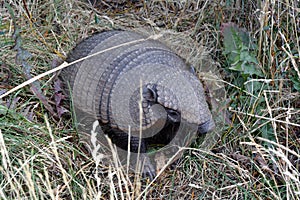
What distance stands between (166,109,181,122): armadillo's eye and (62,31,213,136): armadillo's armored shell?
4cm

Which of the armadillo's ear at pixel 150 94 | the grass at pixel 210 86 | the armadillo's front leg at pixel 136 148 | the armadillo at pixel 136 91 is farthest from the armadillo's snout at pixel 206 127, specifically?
the armadillo's front leg at pixel 136 148

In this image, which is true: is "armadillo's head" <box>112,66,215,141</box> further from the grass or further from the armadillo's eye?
the grass

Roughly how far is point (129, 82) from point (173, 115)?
0.39 m

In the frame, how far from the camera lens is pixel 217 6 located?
→ 420cm

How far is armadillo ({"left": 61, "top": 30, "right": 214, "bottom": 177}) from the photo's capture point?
10.0 ft

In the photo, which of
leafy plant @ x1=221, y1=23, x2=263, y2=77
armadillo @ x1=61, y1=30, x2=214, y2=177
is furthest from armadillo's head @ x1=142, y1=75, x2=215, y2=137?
leafy plant @ x1=221, y1=23, x2=263, y2=77

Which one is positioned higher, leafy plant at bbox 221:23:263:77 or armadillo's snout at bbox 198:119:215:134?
leafy plant at bbox 221:23:263:77

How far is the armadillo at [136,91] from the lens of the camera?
3062mm

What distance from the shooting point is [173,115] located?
3102 millimetres

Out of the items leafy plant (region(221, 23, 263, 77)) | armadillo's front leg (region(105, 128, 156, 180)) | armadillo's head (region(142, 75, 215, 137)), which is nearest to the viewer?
armadillo's head (region(142, 75, 215, 137))

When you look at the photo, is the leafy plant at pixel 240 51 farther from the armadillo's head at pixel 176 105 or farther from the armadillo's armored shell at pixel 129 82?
the armadillo's head at pixel 176 105

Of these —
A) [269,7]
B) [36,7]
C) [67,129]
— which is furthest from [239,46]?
[36,7]

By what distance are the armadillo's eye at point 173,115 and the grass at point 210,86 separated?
0.30 m

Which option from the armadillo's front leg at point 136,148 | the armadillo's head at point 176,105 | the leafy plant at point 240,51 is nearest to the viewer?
the armadillo's head at point 176,105
